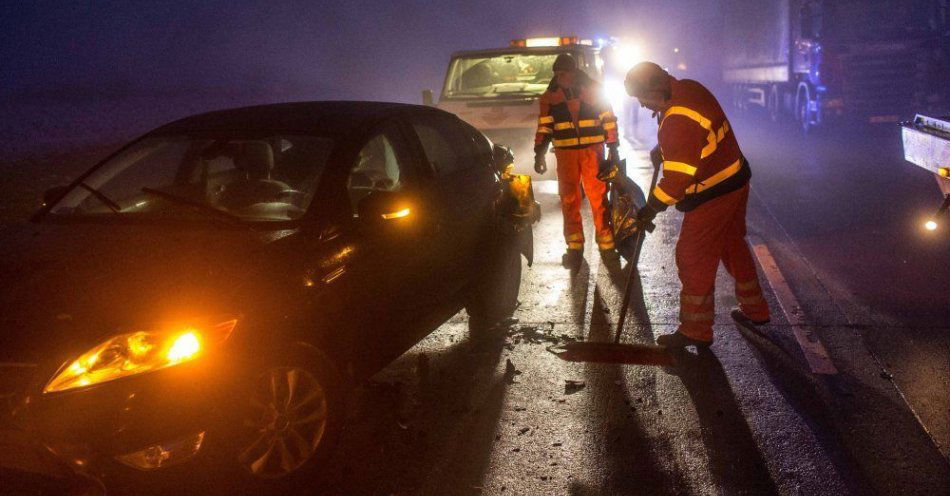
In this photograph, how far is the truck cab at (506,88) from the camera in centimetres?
1012

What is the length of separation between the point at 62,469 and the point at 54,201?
197 cm

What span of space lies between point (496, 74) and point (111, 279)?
8.76 metres

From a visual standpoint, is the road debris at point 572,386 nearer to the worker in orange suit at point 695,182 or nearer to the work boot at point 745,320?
the worker in orange suit at point 695,182

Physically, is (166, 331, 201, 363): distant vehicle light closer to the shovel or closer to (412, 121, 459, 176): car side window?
(412, 121, 459, 176): car side window

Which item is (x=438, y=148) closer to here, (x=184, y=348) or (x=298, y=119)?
(x=298, y=119)

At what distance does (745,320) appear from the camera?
5035mm

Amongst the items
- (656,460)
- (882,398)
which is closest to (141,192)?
(656,460)

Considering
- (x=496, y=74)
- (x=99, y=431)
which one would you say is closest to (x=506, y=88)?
(x=496, y=74)

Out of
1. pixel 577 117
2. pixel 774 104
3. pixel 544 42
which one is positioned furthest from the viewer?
pixel 774 104

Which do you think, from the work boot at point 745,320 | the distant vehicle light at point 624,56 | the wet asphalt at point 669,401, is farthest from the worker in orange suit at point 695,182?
the distant vehicle light at point 624,56

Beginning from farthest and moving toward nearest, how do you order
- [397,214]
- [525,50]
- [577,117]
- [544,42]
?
[544,42], [525,50], [577,117], [397,214]

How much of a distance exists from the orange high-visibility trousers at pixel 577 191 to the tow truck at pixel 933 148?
2604 mm

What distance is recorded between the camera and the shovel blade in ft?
14.6

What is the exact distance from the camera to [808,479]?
3.11 meters
